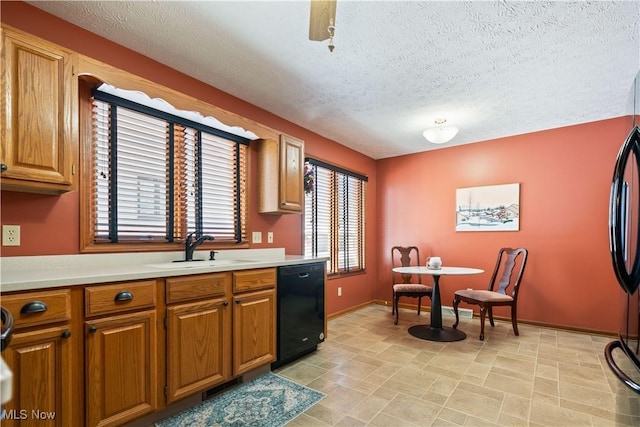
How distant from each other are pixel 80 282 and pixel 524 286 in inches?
172

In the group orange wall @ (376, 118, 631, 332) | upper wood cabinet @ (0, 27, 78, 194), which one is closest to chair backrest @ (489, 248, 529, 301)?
orange wall @ (376, 118, 631, 332)

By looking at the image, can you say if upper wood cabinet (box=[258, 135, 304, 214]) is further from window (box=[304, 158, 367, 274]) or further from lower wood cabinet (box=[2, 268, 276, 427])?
lower wood cabinet (box=[2, 268, 276, 427])

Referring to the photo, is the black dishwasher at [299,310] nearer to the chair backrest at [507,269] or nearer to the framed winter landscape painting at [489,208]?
the chair backrest at [507,269]

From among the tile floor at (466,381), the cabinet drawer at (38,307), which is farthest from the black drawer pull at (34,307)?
the tile floor at (466,381)

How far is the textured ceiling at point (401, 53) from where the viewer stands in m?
1.81

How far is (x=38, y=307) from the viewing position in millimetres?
1362

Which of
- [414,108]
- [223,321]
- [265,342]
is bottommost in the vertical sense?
[265,342]

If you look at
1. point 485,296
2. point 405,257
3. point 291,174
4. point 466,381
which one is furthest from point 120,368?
point 405,257

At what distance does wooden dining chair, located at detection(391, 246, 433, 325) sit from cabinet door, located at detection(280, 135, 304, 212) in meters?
1.74

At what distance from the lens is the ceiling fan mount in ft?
4.22

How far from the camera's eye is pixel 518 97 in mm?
2898

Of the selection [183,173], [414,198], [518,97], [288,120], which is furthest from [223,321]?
[414,198]

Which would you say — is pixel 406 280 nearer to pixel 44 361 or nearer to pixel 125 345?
pixel 125 345

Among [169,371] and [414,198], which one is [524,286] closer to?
[414,198]
